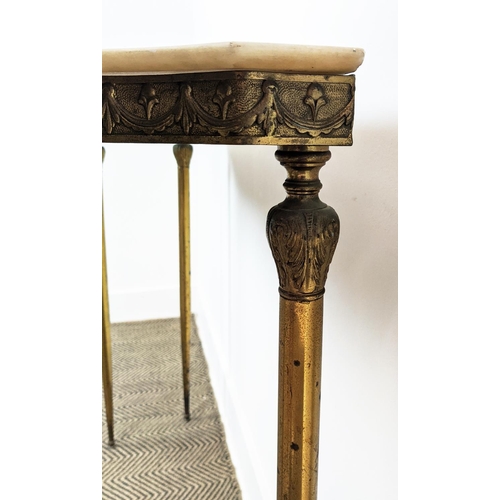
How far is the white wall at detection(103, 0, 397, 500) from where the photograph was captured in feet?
1.65

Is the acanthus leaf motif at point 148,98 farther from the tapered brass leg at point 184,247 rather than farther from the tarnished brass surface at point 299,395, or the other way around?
the tapered brass leg at point 184,247

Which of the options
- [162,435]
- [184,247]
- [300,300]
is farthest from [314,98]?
[162,435]

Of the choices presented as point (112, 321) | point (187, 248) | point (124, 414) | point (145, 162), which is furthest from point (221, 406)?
point (145, 162)

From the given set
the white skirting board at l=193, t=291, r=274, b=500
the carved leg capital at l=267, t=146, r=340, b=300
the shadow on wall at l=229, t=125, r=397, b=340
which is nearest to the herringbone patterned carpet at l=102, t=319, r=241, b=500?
the white skirting board at l=193, t=291, r=274, b=500

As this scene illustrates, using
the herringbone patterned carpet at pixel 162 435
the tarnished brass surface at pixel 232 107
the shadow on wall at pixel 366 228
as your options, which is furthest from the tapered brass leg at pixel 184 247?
the tarnished brass surface at pixel 232 107

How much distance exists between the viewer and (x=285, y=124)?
0.39 metres

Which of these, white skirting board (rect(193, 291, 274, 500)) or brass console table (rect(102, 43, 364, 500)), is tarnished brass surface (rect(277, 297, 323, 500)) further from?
white skirting board (rect(193, 291, 274, 500))

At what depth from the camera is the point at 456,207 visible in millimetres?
301

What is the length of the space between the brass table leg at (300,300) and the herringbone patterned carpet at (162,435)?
712 millimetres

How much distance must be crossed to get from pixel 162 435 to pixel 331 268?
89cm

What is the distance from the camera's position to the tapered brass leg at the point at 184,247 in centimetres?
128

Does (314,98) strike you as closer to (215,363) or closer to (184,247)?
(184,247)

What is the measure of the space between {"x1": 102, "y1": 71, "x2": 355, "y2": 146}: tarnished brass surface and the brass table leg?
45mm
